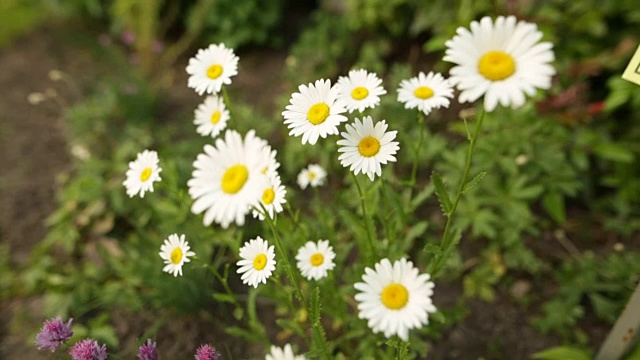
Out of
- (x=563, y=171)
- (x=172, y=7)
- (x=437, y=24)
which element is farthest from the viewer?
(x=172, y=7)

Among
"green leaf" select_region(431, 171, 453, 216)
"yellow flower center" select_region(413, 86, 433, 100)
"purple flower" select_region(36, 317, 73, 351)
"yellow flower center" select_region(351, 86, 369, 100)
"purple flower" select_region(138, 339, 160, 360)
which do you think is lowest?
"purple flower" select_region(138, 339, 160, 360)

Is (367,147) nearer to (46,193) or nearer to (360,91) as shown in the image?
(360,91)

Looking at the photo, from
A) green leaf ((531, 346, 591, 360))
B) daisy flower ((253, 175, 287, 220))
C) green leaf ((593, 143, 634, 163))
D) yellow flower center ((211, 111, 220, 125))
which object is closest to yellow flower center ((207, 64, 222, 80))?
yellow flower center ((211, 111, 220, 125))

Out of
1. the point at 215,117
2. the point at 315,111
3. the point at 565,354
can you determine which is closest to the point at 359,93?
the point at 315,111

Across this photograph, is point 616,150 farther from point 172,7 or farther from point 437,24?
point 172,7

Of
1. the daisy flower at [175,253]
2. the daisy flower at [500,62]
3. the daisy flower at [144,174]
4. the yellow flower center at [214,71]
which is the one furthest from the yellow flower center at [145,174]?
the daisy flower at [500,62]

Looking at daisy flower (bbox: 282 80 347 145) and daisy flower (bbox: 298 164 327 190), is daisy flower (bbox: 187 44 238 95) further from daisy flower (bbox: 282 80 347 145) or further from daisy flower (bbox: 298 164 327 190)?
daisy flower (bbox: 298 164 327 190)

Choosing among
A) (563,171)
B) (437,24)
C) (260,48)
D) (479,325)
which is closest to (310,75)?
(437,24)
